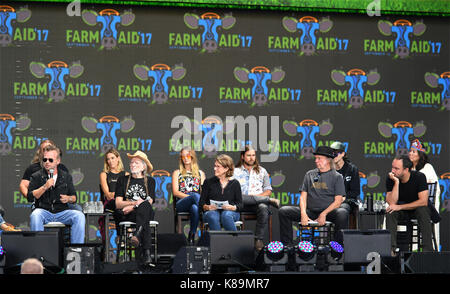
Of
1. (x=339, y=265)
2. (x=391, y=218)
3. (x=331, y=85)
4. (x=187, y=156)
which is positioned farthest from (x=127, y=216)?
(x=331, y=85)

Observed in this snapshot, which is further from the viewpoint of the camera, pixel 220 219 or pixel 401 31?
pixel 401 31

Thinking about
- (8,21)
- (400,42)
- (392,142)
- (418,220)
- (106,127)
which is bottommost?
(418,220)

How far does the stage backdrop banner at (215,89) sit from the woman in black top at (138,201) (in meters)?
1.52

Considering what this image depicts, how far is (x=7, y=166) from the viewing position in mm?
7953

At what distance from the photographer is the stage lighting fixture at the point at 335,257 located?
5.49 m

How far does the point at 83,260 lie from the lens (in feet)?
17.0

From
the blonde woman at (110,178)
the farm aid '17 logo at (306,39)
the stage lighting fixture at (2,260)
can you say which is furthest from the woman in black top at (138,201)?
the farm aid '17 logo at (306,39)

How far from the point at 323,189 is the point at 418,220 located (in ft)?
3.27

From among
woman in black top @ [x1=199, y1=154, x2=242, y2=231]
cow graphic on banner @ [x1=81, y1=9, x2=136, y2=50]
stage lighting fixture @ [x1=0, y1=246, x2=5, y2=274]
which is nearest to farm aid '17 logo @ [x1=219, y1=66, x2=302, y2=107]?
cow graphic on banner @ [x1=81, y1=9, x2=136, y2=50]

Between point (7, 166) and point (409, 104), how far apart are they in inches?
201

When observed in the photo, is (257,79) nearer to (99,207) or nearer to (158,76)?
(158,76)

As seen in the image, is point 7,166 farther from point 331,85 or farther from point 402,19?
point 402,19

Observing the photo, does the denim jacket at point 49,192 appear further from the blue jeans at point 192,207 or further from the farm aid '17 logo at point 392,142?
the farm aid '17 logo at point 392,142

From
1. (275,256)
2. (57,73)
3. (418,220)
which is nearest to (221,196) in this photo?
(275,256)
